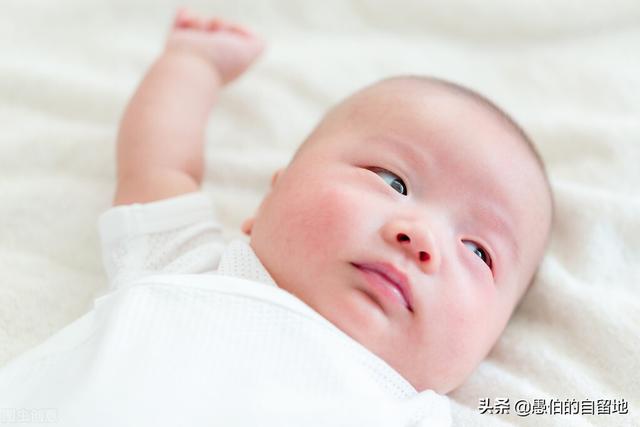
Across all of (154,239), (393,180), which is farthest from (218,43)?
(393,180)

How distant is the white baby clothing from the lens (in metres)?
0.97

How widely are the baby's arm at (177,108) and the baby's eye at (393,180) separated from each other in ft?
1.20

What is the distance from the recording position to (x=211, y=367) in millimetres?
996

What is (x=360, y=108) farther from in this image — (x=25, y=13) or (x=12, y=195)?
(x=25, y=13)

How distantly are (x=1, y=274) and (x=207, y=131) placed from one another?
20.1 inches

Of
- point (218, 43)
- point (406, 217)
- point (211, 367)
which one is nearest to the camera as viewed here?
point (211, 367)

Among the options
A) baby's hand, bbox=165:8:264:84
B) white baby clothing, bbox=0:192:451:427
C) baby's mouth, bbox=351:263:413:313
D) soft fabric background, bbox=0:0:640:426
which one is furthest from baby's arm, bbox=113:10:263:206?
baby's mouth, bbox=351:263:413:313

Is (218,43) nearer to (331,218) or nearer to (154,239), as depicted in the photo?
(154,239)

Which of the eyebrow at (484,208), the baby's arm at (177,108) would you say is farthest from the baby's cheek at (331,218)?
the baby's arm at (177,108)

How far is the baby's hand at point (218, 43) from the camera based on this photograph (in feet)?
5.22

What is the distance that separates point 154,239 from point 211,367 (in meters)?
0.35

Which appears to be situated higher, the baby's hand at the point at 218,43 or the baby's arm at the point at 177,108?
the baby's hand at the point at 218,43

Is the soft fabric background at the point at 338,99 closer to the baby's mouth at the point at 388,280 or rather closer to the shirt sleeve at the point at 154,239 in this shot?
the shirt sleeve at the point at 154,239

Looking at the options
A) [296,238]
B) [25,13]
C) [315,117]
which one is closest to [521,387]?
[296,238]
